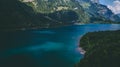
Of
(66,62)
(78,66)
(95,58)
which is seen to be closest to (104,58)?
(95,58)

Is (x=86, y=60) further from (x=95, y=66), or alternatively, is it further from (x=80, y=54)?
(x=80, y=54)

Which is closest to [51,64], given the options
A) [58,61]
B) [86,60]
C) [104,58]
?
[58,61]

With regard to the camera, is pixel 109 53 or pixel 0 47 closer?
pixel 109 53

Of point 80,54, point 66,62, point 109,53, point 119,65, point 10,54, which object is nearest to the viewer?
point 119,65

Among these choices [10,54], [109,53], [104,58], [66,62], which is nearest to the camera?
[104,58]

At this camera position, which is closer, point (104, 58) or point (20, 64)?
point (104, 58)

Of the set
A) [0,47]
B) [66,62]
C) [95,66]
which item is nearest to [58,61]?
[66,62]

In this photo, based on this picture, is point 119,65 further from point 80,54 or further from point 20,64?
point 80,54

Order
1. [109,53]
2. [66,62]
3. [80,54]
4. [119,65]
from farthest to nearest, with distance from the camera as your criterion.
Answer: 1. [80,54]
2. [66,62]
3. [109,53]
4. [119,65]

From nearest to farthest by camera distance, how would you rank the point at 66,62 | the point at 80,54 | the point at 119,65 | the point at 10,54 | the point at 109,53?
the point at 119,65
the point at 109,53
the point at 66,62
the point at 10,54
the point at 80,54
